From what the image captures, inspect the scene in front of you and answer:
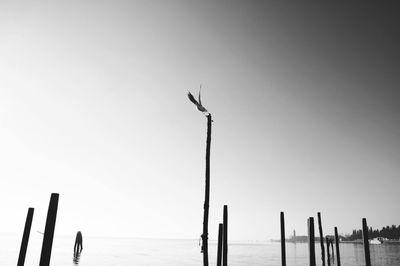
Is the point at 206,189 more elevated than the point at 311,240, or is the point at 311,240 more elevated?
the point at 206,189

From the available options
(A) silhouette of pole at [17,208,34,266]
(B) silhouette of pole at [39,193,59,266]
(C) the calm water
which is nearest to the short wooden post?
(B) silhouette of pole at [39,193,59,266]

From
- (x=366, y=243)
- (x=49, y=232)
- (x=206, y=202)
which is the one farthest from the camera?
(x=366, y=243)

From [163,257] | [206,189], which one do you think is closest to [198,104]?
[206,189]

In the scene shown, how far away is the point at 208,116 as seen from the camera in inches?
464

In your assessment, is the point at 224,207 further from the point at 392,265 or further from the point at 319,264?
the point at 392,265

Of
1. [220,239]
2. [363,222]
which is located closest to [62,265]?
[220,239]

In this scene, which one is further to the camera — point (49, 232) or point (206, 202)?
point (206, 202)

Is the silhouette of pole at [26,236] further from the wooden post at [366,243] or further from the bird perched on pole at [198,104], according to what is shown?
the wooden post at [366,243]

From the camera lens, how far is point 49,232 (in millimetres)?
6828

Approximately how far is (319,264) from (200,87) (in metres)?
30.1

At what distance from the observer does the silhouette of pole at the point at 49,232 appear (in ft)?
21.9

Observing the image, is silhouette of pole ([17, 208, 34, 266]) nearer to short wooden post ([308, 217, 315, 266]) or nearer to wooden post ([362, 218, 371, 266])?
→ short wooden post ([308, 217, 315, 266])

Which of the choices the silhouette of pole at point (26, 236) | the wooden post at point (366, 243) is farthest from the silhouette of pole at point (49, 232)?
the wooden post at point (366, 243)

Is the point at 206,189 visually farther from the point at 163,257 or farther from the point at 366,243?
the point at 163,257
